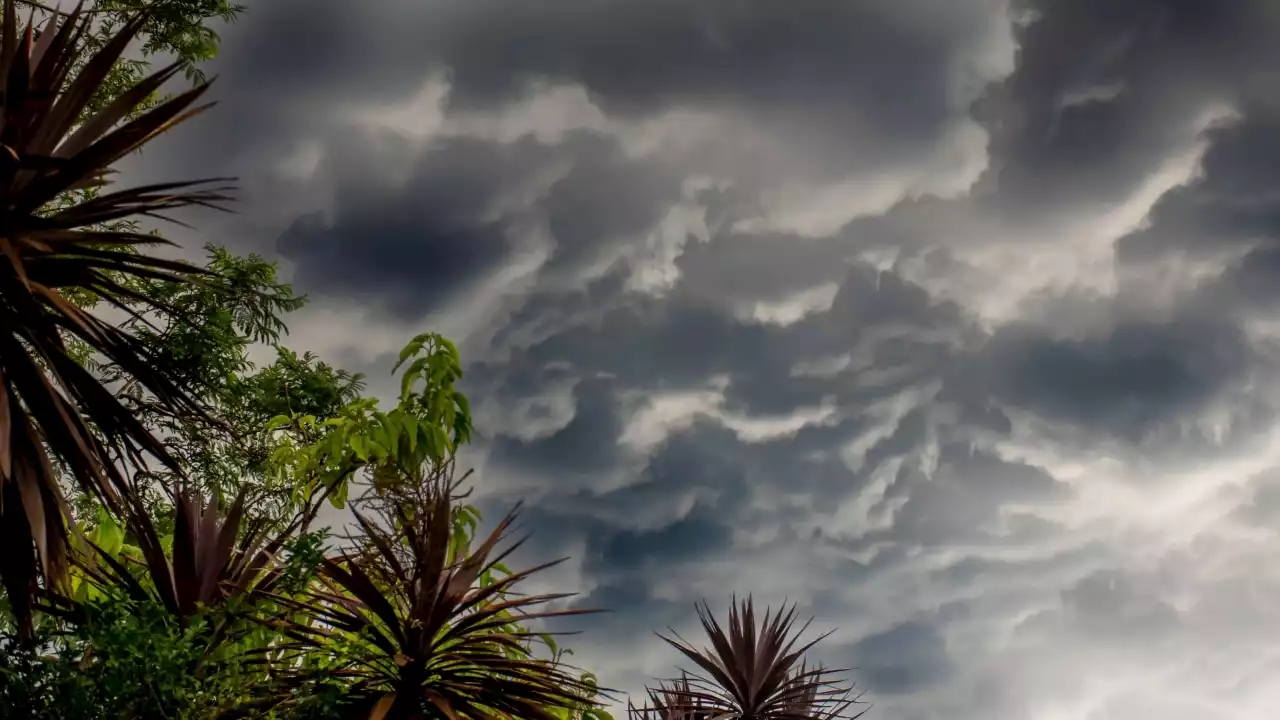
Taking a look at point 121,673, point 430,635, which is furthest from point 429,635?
point 121,673

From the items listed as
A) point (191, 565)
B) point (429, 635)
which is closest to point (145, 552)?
point (191, 565)

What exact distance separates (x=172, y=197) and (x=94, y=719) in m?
2.99

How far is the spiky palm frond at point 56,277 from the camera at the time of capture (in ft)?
20.4

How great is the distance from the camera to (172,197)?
6555mm

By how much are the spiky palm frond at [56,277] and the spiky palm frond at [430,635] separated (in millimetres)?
1428

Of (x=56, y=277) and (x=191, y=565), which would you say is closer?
(x=56, y=277)

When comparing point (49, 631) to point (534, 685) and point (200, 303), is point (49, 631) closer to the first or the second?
point (534, 685)

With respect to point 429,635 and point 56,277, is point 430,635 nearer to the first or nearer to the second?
point 429,635

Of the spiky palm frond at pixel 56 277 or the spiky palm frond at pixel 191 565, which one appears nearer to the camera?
the spiky palm frond at pixel 56 277

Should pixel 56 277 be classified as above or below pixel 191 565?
above

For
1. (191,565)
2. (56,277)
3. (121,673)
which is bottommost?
(121,673)

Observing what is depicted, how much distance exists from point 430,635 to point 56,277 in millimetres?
2963

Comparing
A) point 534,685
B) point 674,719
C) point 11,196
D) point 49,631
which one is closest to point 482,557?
point 534,685

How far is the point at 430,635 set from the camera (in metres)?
6.57
